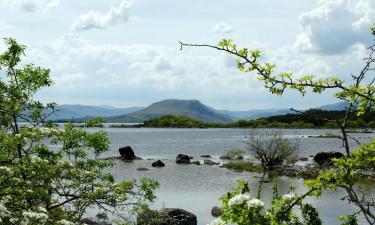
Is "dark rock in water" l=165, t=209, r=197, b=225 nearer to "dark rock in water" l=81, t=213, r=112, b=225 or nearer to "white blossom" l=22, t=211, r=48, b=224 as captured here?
"dark rock in water" l=81, t=213, r=112, b=225

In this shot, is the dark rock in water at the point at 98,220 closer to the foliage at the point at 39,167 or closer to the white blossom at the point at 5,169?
the foliage at the point at 39,167

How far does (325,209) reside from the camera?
3306 centimetres

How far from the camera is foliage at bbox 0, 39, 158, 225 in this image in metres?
14.1

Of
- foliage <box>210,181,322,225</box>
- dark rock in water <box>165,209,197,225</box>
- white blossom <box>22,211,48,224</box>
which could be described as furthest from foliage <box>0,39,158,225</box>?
dark rock in water <box>165,209,197,225</box>

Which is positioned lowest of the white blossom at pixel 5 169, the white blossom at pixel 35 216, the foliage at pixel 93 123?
the white blossom at pixel 35 216

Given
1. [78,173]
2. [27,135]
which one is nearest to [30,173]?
[27,135]

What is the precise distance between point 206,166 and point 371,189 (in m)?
28.7

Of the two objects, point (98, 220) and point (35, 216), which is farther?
point (98, 220)

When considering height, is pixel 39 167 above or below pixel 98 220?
above

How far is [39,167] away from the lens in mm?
15352

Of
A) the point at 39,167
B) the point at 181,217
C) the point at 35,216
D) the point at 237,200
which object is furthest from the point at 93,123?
the point at 237,200

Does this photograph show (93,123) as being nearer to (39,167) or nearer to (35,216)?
(39,167)

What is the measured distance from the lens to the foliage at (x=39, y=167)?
14.1 metres

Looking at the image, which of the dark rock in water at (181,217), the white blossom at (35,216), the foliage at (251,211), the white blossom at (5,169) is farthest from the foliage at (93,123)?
the foliage at (251,211)
